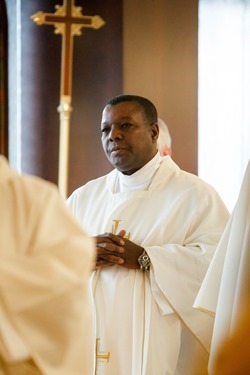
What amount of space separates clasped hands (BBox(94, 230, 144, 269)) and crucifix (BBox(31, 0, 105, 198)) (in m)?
2.92

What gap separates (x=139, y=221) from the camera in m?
4.92

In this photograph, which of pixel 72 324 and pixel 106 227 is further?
pixel 106 227

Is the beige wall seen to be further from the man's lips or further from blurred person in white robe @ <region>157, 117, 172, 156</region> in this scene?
the man's lips

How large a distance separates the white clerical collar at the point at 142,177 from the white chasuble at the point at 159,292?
187 mm

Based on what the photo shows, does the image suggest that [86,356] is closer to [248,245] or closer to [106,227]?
[248,245]

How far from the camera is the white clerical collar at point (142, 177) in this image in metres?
5.00

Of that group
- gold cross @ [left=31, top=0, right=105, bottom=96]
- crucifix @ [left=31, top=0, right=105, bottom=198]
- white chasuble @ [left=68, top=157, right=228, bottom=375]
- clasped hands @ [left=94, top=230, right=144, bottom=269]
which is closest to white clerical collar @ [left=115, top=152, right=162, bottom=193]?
white chasuble @ [left=68, top=157, right=228, bottom=375]

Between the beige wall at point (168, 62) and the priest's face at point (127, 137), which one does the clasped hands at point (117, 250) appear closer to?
the priest's face at point (127, 137)

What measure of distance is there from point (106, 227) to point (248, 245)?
1.17 metres

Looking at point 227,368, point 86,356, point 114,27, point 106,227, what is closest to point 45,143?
point 114,27

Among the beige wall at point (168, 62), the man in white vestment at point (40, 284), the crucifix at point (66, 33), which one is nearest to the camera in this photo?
the man in white vestment at point (40, 284)

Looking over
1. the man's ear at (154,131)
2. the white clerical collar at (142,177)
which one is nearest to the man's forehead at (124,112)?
the man's ear at (154,131)

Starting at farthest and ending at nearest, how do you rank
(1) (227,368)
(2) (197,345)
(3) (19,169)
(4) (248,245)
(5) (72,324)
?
(3) (19,169) < (2) (197,345) < (4) (248,245) < (5) (72,324) < (1) (227,368)

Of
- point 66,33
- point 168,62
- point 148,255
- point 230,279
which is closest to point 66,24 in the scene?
point 66,33
